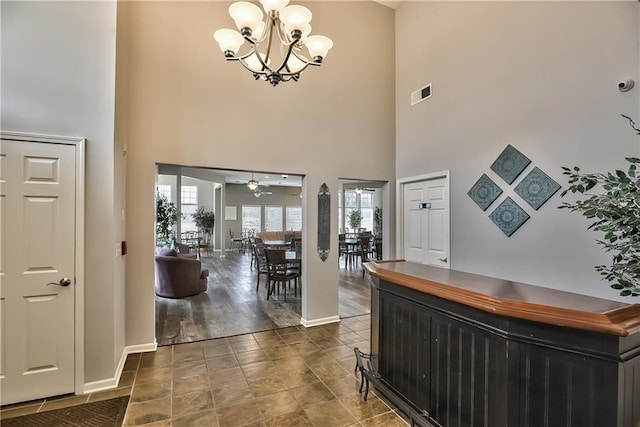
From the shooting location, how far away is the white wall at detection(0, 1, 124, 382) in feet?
7.80

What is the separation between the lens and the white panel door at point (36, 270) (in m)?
2.36

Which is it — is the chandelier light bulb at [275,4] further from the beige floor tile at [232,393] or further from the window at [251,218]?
the window at [251,218]

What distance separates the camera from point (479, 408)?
1668 mm

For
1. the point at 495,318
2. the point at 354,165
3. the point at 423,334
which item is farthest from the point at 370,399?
the point at 354,165

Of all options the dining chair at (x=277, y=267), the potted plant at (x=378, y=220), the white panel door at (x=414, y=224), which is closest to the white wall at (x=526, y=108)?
the white panel door at (x=414, y=224)

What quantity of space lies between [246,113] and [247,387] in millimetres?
3105

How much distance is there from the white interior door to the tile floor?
153cm

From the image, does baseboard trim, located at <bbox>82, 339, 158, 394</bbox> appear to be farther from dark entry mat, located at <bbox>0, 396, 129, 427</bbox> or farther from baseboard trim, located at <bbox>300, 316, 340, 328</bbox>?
baseboard trim, located at <bbox>300, 316, 340, 328</bbox>

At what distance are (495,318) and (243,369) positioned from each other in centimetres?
239

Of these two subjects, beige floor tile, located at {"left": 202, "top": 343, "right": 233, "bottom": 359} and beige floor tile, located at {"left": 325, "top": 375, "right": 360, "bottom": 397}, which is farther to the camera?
beige floor tile, located at {"left": 202, "top": 343, "right": 233, "bottom": 359}

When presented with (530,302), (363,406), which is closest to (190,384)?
(363,406)

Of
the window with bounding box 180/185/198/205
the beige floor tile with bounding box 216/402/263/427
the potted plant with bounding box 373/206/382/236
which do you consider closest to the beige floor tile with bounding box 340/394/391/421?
the beige floor tile with bounding box 216/402/263/427

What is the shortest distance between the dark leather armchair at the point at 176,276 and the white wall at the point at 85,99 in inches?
106

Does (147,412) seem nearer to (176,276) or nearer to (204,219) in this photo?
(176,276)
